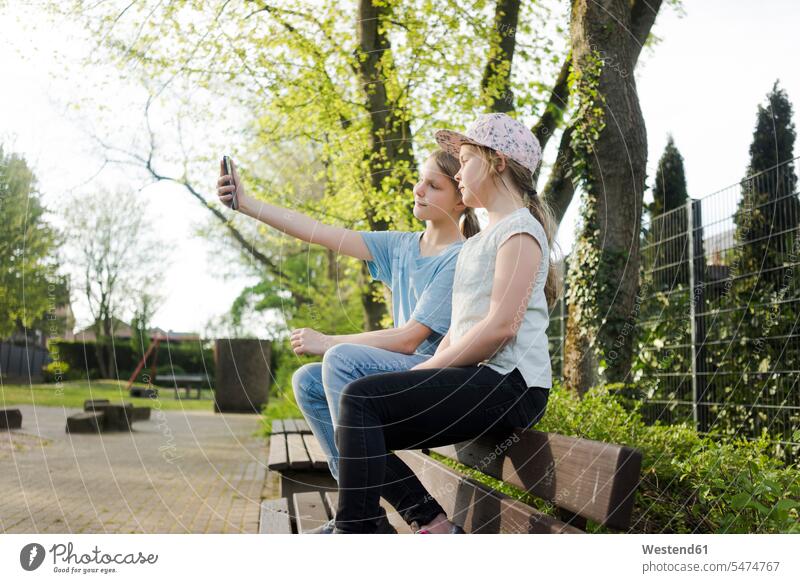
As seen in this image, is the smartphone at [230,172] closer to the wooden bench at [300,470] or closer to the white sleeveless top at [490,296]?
the white sleeveless top at [490,296]

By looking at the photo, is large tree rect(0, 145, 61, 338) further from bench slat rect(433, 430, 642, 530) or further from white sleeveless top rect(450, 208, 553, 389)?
bench slat rect(433, 430, 642, 530)

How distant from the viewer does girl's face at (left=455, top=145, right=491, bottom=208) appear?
7.46 ft

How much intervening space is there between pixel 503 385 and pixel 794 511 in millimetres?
1277

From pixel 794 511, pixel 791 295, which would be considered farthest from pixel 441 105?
pixel 794 511

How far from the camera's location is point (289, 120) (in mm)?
5488

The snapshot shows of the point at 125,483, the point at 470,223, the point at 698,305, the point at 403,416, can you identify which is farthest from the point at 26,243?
the point at 698,305

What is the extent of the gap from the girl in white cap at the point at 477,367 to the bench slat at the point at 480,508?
2.9 inches

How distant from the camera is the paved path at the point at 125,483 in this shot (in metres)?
4.32

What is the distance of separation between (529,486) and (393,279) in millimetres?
1036

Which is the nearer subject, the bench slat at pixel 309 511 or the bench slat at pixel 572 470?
the bench slat at pixel 572 470

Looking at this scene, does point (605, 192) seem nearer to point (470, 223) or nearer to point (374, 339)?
point (470, 223)

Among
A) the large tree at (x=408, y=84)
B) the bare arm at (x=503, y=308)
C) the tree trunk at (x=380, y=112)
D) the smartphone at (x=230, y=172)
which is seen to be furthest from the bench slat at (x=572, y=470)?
the tree trunk at (x=380, y=112)

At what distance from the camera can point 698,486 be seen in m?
2.52
